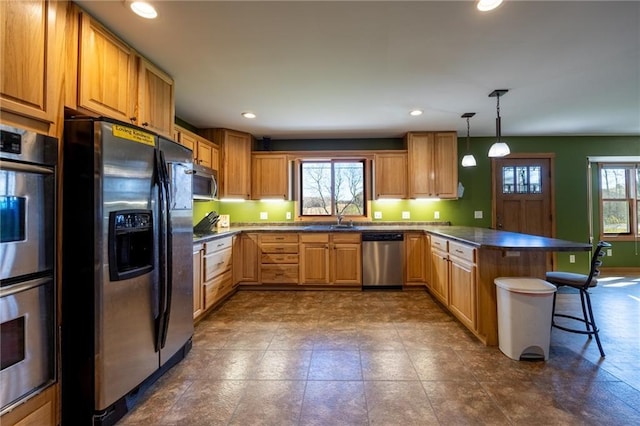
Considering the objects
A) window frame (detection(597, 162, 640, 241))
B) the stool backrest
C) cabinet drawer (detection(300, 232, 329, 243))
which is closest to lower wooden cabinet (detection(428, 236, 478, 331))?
the stool backrest

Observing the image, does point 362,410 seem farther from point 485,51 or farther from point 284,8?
point 485,51

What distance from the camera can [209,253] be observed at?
335cm

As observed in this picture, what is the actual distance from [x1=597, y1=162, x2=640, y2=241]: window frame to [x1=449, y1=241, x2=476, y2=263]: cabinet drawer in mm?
3799

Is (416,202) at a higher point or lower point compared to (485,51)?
lower

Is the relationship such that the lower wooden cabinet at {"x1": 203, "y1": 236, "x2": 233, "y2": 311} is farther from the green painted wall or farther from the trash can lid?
the trash can lid

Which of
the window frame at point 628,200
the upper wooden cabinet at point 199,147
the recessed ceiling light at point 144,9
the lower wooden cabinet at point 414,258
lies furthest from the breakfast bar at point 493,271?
the window frame at point 628,200

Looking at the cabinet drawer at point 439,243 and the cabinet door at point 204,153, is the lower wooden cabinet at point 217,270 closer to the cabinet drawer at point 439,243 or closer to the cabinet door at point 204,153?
the cabinet door at point 204,153

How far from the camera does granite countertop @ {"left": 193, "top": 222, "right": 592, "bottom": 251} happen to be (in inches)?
91.1

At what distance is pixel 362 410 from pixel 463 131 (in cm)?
426

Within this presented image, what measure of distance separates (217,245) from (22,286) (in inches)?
86.9

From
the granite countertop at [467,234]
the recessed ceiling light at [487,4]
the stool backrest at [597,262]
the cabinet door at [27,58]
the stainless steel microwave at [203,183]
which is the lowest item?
the stool backrest at [597,262]

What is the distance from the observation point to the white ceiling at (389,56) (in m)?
1.86

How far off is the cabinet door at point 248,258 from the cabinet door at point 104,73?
247 centimetres

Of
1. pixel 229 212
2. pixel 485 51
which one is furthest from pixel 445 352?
pixel 229 212
